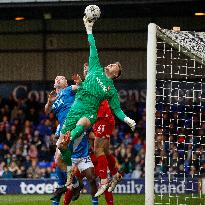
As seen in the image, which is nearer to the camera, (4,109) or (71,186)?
(71,186)

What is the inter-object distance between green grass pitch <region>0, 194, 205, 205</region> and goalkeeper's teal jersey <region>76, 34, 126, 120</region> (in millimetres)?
2067

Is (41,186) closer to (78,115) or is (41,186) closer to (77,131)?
(78,115)

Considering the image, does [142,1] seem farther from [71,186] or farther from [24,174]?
[71,186]

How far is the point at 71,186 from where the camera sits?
13.3 metres

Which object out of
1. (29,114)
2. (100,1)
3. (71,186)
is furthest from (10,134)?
(71,186)

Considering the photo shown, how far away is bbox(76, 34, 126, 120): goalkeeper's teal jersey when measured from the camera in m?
12.8

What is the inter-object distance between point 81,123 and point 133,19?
14390 mm

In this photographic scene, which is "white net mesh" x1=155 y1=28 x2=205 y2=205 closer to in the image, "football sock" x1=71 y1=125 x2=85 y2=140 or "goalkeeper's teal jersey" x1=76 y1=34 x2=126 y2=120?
"goalkeeper's teal jersey" x1=76 y1=34 x2=126 y2=120

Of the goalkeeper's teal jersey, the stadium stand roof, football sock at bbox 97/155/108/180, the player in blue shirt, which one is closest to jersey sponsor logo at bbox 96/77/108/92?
the goalkeeper's teal jersey

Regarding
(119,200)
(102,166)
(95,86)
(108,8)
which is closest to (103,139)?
(102,166)

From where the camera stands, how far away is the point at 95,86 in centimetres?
1275

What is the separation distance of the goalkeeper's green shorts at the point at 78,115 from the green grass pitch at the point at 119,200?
2.05 m

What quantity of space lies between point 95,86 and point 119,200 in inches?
229

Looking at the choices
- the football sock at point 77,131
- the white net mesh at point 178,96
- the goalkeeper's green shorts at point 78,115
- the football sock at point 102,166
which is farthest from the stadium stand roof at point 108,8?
the football sock at point 77,131
